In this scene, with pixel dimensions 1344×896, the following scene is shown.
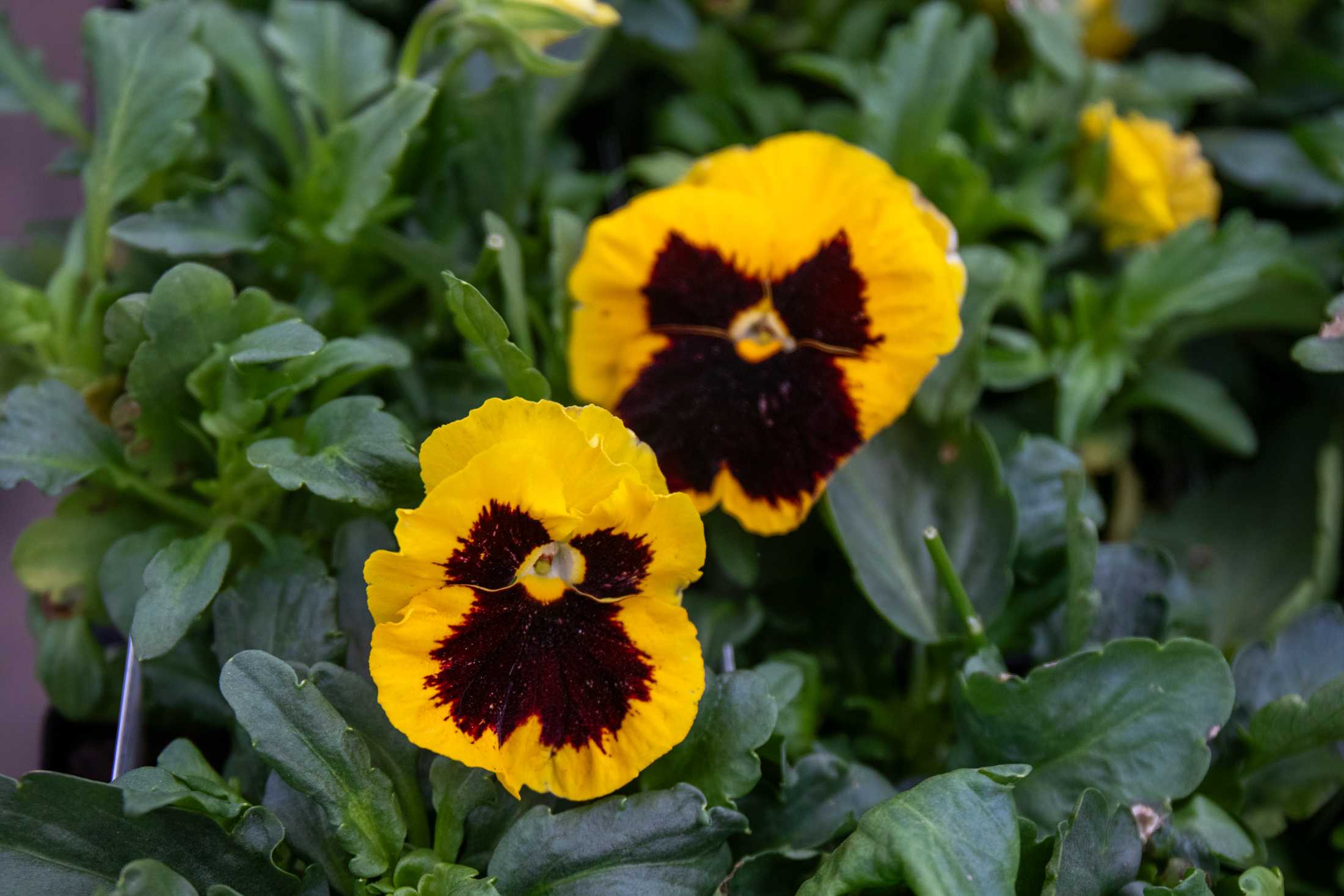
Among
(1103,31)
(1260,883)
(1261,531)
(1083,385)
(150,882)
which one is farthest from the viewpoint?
(1103,31)

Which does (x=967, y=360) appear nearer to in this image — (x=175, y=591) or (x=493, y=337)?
(x=493, y=337)

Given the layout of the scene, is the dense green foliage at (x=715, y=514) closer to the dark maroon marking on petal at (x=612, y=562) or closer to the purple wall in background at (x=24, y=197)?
the dark maroon marking on petal at (x=612, y=562)

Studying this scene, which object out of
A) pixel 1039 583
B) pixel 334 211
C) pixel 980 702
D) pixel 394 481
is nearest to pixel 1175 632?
pixel 1039 583

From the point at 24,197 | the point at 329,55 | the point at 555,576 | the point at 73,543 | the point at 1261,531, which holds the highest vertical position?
the point at 329,55

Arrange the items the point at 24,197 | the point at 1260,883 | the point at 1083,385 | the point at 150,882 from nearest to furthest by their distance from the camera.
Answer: the point at 150,882
the point at 1260,883
the point at 1083,385
the point at 24,197

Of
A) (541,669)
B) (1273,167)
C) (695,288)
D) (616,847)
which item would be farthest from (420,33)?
(1273,167)

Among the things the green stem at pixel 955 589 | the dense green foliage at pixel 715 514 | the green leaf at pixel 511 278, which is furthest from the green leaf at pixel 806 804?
the green leaf at pixel 511 278

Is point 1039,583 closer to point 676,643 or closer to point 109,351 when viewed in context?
point 676,643
